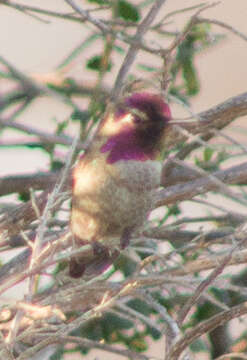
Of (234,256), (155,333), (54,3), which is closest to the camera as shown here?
(234,256)

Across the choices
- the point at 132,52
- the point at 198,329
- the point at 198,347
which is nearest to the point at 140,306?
the point at 198,347

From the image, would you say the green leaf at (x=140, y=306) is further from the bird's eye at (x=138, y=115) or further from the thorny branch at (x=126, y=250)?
the bird's eye at (x=138, y=115)

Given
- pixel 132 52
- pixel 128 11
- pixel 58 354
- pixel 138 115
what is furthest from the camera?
pixel 128 11

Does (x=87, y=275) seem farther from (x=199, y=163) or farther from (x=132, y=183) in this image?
(x=199, y=163)

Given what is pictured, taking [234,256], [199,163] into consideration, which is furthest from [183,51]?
[234,256]

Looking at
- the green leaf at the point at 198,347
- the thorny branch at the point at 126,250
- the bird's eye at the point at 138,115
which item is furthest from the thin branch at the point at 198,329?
the green leaf at the point at 198,347

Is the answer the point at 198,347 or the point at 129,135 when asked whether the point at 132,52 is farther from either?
the point at 198,347

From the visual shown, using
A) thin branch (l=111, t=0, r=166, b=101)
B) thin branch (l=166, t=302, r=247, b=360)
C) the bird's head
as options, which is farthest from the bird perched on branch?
thin branch (l=166, t=302, r=247, b=360)
